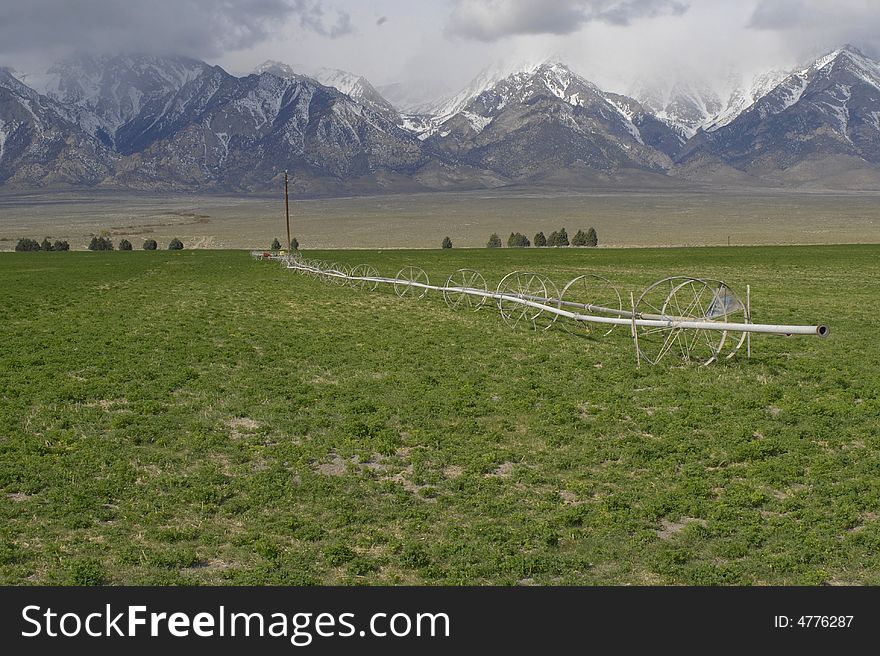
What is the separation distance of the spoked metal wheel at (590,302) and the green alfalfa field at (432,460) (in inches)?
41.3

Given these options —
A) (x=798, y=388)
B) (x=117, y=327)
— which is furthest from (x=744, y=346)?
(x=117, y=327)

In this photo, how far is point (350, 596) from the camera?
6.44m

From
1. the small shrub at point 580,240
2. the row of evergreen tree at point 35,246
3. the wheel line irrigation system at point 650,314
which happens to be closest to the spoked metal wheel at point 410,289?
the wheel line irrigation system at point 650,314

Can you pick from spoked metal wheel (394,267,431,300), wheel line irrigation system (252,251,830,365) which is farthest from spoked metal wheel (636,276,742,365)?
spoked metal wheel (394,267,431,300)

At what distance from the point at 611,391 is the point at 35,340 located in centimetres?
1463

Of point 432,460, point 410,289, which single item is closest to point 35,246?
point 410,289

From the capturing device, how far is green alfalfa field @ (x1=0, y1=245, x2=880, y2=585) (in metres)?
7.27

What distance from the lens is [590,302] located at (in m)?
27.7

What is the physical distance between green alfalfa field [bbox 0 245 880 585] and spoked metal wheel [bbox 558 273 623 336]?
1.05 meters

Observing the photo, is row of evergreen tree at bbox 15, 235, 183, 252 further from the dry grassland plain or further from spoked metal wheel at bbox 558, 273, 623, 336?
spoked metal wheel at bbox 558, 273, 623, 336

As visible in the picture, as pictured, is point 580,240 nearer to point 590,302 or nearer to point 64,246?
point 590,302

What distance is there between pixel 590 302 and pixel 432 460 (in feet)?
61.3

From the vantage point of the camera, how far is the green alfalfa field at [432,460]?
727 centimetres

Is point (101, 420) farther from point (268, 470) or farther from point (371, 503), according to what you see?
point (371, 503)
